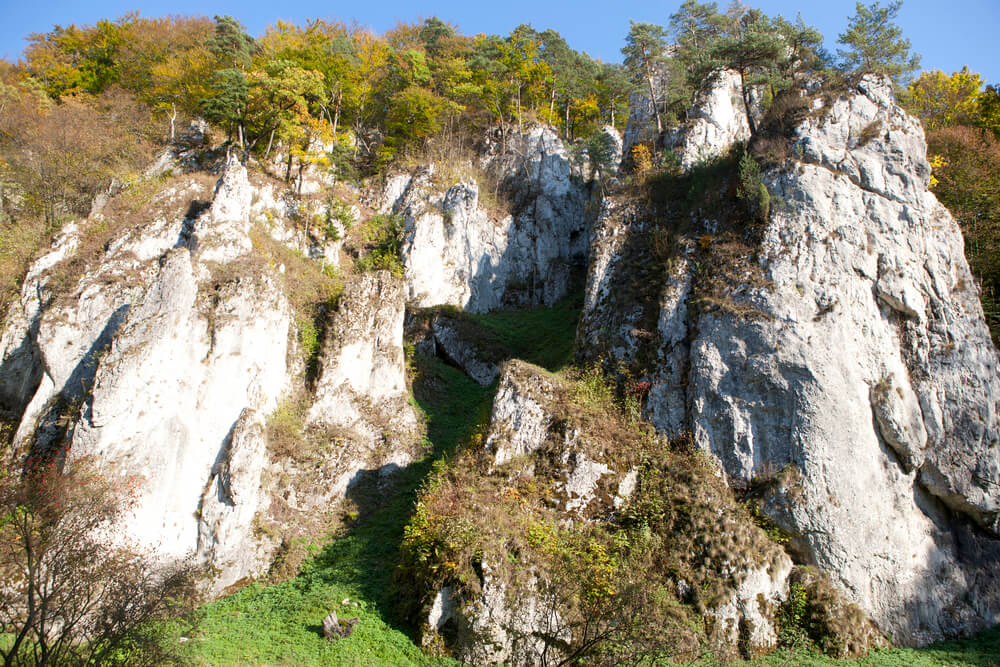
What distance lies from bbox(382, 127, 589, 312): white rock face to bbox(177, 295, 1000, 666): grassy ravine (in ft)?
34.6

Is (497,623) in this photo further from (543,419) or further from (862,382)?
(862,382)

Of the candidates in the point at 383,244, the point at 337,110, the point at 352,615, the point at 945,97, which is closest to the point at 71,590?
the point at 352,615

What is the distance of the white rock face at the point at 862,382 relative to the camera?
12328 mm

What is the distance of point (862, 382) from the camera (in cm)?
1341

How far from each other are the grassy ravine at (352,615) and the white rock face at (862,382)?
2055 mm

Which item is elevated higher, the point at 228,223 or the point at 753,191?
the point at 753,191

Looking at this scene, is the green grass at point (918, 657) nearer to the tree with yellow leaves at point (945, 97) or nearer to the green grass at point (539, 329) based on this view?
the green grass at point (539, 329)

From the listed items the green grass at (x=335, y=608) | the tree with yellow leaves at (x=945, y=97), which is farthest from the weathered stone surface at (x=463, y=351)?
the tree with yellow leaves at (x=945, y=97)

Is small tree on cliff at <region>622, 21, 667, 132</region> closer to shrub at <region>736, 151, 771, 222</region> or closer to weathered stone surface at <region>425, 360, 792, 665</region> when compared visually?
shrub at <region>736, 151, 771, 222</region>

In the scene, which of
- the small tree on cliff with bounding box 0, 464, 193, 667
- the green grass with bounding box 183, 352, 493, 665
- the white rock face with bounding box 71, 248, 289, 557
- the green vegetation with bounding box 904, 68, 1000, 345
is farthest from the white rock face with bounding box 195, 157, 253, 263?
the green vegetation with bounding box 904, 68, 1000, 345

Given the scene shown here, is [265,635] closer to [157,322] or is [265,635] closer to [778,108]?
[157,322]

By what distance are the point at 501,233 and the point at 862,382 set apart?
19814 mm

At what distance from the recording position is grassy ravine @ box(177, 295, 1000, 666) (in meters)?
10.6

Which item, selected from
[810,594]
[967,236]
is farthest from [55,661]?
[967,236]
